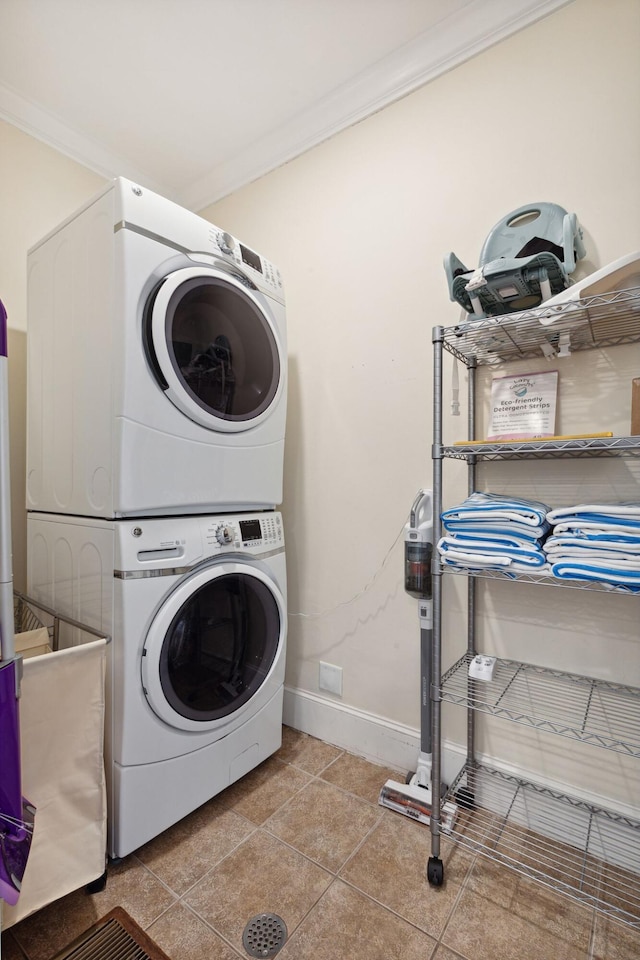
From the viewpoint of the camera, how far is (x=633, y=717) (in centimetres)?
129

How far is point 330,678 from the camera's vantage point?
6.41 feet

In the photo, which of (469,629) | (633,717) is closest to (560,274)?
(469,629)

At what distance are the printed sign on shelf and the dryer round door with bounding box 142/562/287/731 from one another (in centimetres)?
95

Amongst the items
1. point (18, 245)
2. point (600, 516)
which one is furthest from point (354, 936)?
point (18, 245)

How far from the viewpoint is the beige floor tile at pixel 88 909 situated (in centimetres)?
111

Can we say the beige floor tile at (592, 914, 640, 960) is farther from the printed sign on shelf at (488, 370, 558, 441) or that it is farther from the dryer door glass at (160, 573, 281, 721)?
the printed sign on shelf at (488, 370, 558, 441)

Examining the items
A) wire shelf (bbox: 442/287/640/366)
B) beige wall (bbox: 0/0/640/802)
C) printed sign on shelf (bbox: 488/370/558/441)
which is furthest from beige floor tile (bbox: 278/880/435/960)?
wire shelf (bbox: 442/287/640/366)

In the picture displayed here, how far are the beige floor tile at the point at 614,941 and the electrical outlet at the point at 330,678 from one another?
1.01 metres

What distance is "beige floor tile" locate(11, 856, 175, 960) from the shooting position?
111cm

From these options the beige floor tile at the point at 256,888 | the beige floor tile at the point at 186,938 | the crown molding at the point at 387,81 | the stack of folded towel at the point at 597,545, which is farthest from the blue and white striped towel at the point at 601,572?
the crown molding at the point at 387,81

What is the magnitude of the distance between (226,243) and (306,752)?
1.93m

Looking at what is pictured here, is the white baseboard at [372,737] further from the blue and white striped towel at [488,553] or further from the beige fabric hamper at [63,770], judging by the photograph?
the beige fabric hamper at [63,770]

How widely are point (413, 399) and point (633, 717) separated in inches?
46.3

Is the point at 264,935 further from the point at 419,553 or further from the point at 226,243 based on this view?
the point at 226,243
